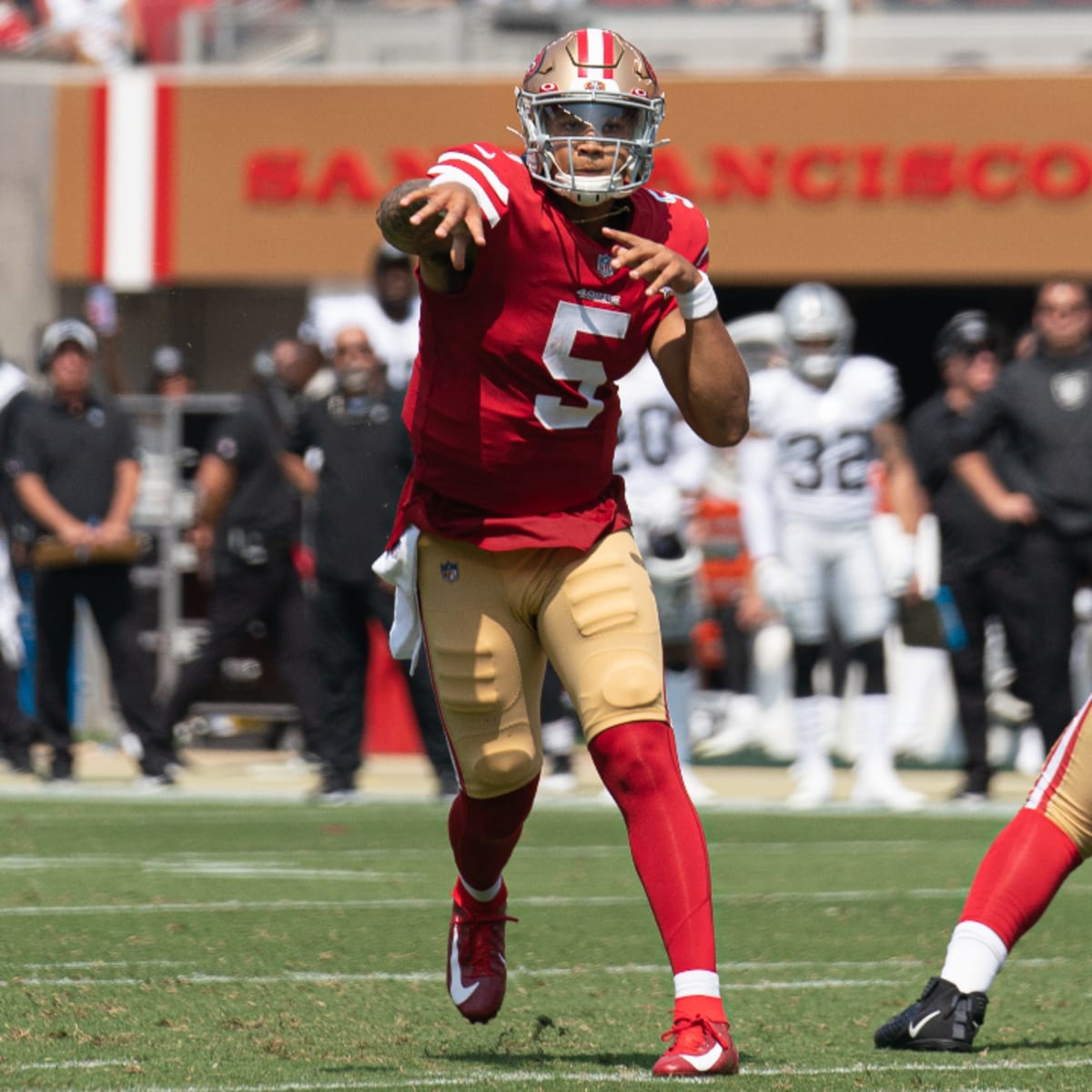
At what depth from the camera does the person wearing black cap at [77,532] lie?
10867 millimetres

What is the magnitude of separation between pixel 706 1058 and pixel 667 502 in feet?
21.5

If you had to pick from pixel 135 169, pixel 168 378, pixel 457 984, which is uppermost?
pixel 457 984

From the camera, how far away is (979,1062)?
14.4ft

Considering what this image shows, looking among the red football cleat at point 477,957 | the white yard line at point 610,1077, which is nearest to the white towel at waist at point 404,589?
the red football cleat at point 477,957

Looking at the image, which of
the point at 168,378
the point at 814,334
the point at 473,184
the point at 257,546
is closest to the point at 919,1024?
the point at 473,184

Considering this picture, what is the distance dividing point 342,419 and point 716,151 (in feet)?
33.0

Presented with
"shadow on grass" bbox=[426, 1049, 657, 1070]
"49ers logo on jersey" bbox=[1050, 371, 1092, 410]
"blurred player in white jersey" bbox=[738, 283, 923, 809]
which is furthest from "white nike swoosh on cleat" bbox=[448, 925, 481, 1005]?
"49ers logo on jersey" bbox=[1050, 371, 1092, 410]

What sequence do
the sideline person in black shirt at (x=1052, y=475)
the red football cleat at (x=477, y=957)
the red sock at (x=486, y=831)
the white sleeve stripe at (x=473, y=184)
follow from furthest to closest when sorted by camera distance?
the sideline person in black shirt at (x=1052, y=475) < the red sock at (x=486, y=831) < the red football cleat at (x=477, y=957) < the white sleeve stripe at (x=473, y=184)

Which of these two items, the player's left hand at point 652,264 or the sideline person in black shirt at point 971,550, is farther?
the sideline person in black shirt at point 971,550

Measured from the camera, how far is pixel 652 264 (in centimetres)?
433

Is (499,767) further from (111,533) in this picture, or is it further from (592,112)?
(111,533)

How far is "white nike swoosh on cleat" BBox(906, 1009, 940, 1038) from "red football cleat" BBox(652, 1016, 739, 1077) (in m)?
0.45

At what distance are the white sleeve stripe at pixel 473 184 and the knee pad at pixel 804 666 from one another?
20.1 feet

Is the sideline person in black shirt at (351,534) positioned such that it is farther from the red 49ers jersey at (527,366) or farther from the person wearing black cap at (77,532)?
the red 49ers jersey at (527,366)
